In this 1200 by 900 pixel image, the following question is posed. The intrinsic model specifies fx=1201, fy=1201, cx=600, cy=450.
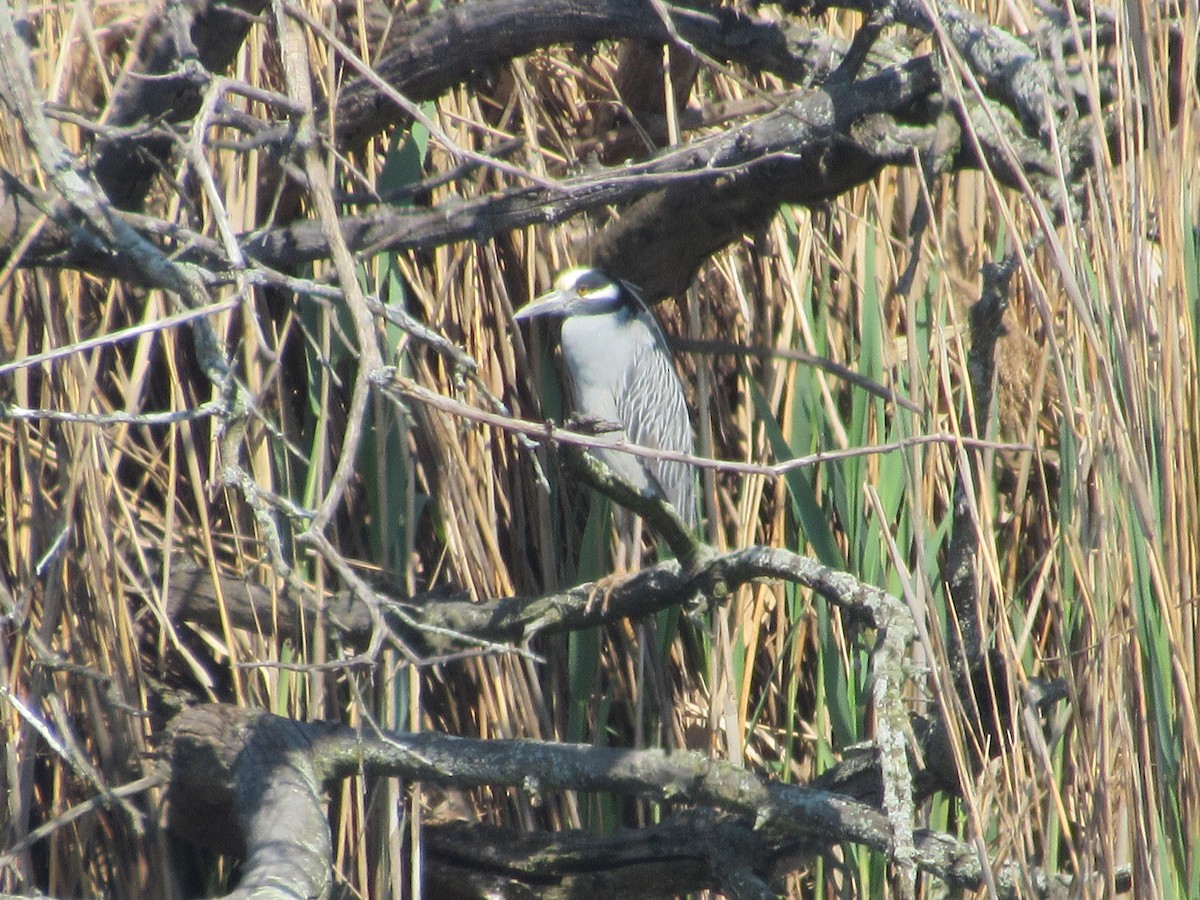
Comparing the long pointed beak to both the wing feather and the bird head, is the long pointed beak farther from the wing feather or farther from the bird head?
the wing feather

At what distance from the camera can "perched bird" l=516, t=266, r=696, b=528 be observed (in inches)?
95.6

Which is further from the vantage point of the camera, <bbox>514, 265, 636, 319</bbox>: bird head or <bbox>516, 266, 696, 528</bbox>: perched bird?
<bbox>516, 266, 696, 528</bbox>: perched bird

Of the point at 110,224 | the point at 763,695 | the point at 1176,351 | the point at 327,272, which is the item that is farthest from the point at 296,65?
the point at 763,695

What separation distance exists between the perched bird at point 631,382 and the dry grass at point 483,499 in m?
0.12

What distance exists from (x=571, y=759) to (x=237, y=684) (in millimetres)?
638

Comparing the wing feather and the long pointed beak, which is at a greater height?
the long pointed beak

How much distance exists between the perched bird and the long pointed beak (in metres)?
0.09

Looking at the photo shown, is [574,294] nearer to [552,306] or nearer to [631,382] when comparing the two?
[552,306]

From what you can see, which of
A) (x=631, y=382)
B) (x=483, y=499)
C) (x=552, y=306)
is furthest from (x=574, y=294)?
(x=631, y=382)

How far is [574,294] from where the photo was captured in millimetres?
2205

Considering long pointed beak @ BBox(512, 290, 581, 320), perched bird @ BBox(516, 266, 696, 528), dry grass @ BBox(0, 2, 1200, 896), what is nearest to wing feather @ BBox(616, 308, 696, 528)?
perched bird @ BBox(516, 266, 696, 528)

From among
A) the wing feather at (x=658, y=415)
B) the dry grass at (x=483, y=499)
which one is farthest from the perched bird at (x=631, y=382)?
the dry grass at (x=483, y=499)

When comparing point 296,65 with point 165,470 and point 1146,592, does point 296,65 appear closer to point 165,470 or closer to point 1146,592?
point 1146,592

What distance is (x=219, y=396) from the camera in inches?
40.5
